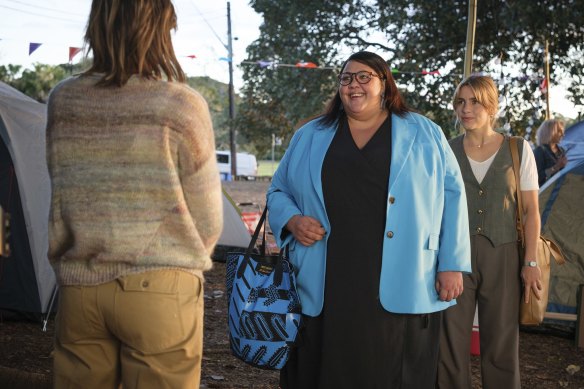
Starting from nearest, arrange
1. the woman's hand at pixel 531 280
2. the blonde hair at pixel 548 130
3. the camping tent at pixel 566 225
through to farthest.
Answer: the woman's hand at pixel 531 280
the camping tent at pixel 566 225
the blonde hair at pixel 548 130

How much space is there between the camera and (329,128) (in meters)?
3.15

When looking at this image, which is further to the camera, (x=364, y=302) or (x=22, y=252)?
(x=22, y=252)

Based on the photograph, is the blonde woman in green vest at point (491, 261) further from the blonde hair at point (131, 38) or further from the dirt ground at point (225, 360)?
the blonde hair at point (131, 38)

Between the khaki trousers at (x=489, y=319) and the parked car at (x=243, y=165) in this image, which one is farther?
→ the parked car at (x=243, y=165)

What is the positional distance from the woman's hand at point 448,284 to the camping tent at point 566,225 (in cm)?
349

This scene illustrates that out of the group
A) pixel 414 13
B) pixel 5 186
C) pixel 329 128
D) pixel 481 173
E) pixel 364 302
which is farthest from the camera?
pixel 414 13

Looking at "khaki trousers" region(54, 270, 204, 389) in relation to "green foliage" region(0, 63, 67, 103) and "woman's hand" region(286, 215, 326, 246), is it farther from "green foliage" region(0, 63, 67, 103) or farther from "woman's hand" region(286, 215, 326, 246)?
"green foliage" region(0, 63, 67, 103)

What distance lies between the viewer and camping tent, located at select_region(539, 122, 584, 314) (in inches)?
242

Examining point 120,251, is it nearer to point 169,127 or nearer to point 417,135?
point 169,127

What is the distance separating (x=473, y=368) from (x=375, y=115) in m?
2.92

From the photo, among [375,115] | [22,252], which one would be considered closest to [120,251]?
[375,115]

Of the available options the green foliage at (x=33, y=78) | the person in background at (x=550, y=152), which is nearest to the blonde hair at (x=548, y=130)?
the person in background at (x=550, y=152)

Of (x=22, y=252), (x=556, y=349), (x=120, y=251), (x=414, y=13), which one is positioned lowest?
(x=556, y=349)

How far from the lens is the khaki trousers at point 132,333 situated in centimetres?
207
